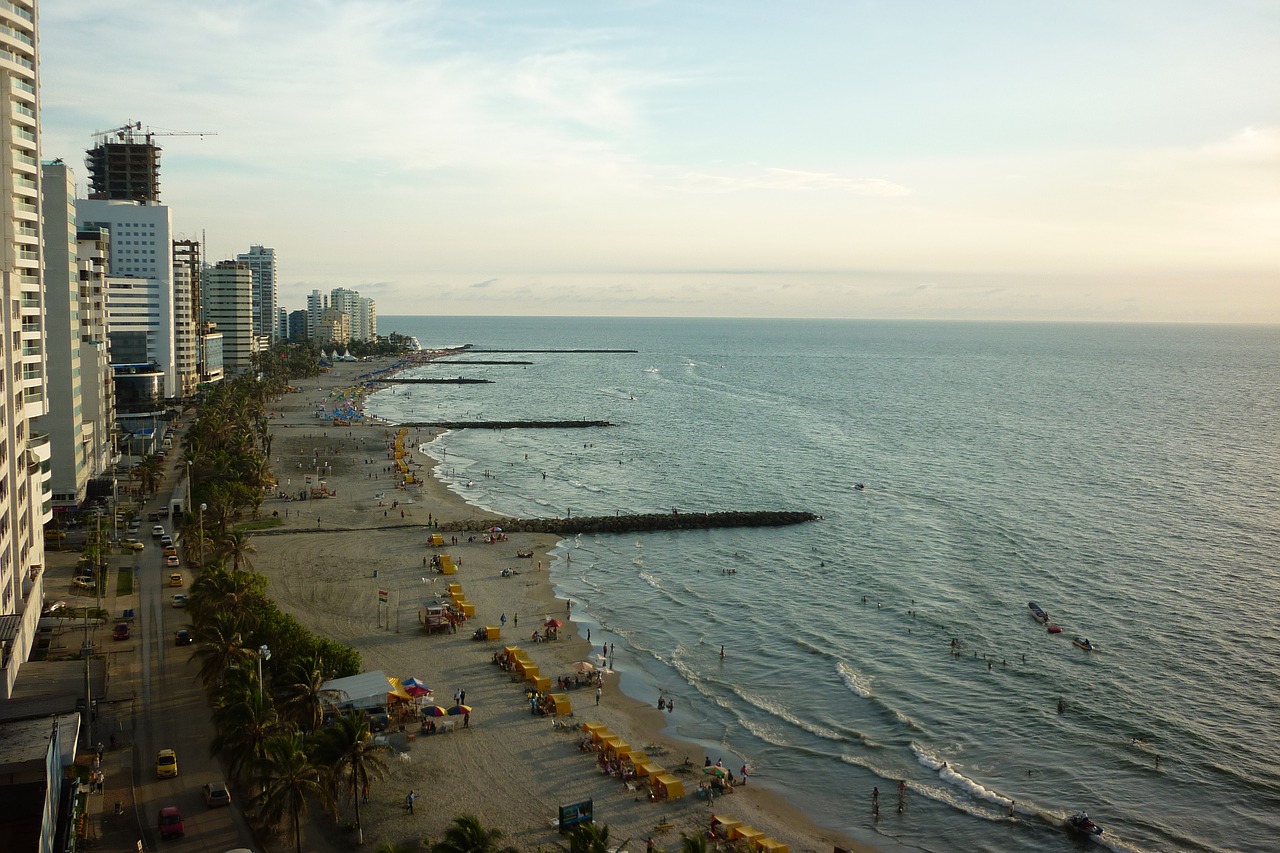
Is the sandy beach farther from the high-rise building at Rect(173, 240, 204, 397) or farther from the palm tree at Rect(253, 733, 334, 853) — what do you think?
the high-rise building at Rect(173, 240, 204, 397)

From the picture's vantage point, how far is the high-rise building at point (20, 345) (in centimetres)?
4591

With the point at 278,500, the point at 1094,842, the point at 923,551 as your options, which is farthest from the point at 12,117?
the point at 923,551

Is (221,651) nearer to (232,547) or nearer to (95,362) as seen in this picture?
(232,547)

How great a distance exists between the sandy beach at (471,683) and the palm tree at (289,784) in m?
2.70

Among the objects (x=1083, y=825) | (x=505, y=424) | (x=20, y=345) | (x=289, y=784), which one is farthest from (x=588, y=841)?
(x=505, y=424)

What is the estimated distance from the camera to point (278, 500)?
99.1 meters

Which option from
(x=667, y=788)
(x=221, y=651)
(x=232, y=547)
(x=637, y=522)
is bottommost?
(x=667, y=788)

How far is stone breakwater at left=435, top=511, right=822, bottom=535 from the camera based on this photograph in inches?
3573

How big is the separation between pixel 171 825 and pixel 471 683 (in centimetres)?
2017

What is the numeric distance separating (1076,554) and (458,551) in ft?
181

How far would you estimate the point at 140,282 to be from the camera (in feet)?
514

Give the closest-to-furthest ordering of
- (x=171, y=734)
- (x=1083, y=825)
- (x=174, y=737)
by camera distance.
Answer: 1. (x=1083, y=825)
2. (x=174, y=737)
3. (x=171, y=734)

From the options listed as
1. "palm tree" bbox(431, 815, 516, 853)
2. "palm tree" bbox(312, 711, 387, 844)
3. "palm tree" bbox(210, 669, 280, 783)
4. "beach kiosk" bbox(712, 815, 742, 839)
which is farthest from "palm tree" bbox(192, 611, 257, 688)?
"beach kiosk" bbox(712, 815, 742, 839)

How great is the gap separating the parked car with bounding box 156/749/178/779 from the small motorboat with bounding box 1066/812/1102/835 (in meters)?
38.1
